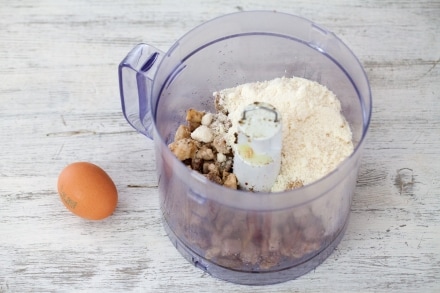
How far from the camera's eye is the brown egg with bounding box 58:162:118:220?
40.1 inches

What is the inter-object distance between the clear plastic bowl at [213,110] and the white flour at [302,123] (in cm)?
2

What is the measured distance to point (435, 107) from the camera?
46.0 inches

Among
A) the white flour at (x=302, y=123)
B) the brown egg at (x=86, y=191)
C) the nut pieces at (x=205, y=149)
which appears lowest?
the brown egg at (x=86, y=191)

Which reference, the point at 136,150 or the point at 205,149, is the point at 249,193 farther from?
the point at 136,150

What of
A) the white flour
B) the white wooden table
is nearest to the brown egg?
the white wooden table

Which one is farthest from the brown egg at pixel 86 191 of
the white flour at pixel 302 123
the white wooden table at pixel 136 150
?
the white flour at pixel 302 123

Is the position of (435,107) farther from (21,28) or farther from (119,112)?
(21,28)

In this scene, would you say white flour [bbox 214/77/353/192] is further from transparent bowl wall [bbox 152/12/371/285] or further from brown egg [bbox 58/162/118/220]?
brown egg [bbox 58/162/118/220]

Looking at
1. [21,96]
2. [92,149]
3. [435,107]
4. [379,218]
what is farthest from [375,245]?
[21,96]

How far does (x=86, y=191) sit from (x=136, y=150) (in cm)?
14

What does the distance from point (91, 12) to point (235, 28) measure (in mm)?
311

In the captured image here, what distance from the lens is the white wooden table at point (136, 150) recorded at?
1.02 metres

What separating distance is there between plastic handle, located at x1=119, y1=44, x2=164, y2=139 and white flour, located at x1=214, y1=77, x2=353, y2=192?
0.10 metres

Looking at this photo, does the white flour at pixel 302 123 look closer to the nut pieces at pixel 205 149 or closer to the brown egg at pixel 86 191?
the nut pieces at pixel 205 149
